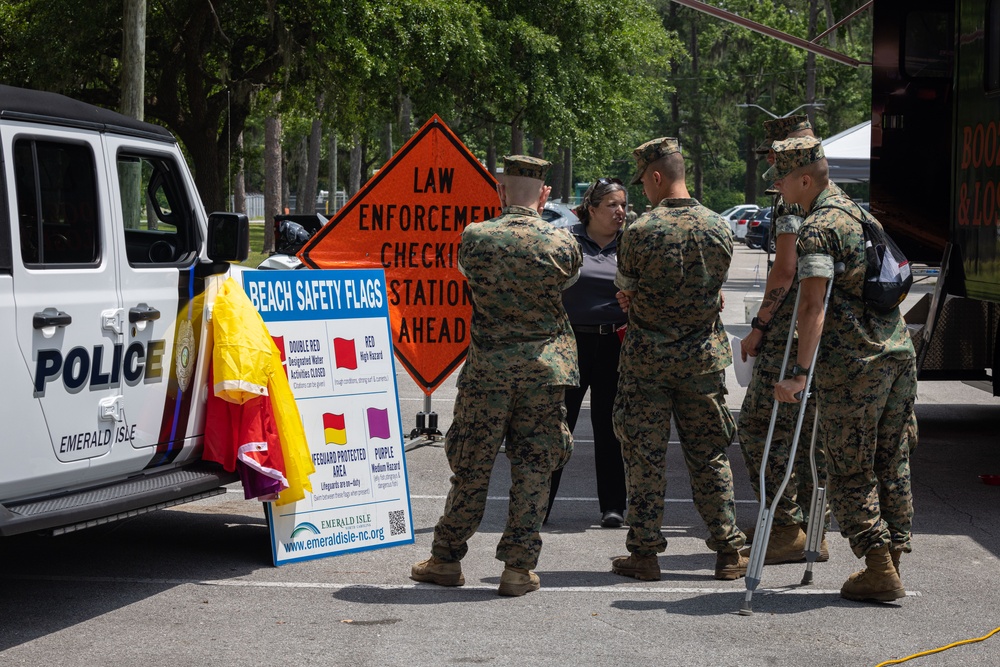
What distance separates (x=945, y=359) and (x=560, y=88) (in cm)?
2251

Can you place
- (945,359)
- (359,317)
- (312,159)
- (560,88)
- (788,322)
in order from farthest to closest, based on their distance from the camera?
(312,159) → (560,88) → (945,359) → (359,317) → (788,322)

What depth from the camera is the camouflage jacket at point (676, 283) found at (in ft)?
18.7

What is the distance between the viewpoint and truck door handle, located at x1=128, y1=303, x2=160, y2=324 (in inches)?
219

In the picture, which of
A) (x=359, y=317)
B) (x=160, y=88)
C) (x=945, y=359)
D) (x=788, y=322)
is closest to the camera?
(x=788, y=322)

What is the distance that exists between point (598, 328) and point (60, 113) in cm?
319

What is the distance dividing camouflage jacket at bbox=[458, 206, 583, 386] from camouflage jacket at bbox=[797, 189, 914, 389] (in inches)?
43.0

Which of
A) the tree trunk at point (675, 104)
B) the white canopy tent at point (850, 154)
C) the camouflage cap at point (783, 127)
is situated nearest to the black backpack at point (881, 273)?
the camouflage cap at point (783, 127)

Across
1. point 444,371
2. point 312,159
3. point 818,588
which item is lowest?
point 818,588

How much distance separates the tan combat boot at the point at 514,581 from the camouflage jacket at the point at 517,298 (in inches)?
34.0

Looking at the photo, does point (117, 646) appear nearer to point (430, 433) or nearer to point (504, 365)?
point (504, 365)

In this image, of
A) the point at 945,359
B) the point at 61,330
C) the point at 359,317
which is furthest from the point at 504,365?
the point at 945,359

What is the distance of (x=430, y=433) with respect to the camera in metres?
9.52

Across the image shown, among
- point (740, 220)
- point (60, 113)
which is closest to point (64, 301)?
point (60, 113)

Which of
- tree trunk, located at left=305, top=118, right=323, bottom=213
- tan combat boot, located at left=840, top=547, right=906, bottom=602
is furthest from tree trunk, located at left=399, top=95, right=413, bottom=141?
tan combat boot, located at left=840, top=547, right=906, bottom=602
